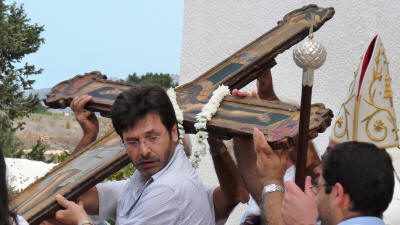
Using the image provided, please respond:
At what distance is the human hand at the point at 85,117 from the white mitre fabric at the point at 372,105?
56.3 inches

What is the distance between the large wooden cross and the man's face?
32cm

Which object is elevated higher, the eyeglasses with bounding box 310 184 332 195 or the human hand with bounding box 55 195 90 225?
the eyeglasses with bounding box 310 184 332 195

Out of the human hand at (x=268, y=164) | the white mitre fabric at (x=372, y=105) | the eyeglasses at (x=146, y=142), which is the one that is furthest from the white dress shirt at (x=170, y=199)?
the white mitre fabric at (x=372, y=105)

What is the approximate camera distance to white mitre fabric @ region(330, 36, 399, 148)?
371 centimetres

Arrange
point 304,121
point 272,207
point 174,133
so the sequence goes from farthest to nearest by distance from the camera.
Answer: point 174,133 < point 272,207 < point 304,121

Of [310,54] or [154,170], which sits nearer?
[310,54]

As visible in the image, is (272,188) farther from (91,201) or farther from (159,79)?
(159,79)

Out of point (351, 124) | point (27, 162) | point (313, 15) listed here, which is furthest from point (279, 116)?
point (27, 162)

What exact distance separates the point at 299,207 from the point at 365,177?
33cm

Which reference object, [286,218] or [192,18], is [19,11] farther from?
[286,218]

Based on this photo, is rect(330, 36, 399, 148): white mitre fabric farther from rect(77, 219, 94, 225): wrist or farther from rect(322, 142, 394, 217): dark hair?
rect(77, 219, 94, 225): wrist

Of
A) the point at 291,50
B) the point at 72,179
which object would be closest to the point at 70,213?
the point at 72,179

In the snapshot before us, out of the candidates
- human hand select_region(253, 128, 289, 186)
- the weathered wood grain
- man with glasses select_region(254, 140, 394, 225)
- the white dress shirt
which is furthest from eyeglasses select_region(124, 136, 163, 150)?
man with glasses select_region(254, 140, 394, 225)

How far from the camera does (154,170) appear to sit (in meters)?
3.29
